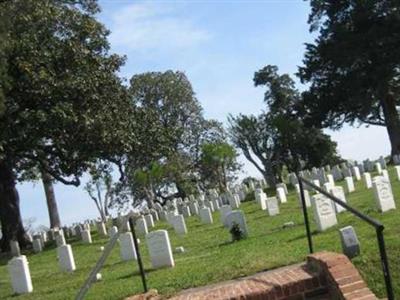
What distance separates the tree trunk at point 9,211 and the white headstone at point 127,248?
14.3 metres

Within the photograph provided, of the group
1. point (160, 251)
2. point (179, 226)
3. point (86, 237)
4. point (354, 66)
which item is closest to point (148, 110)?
point (86, 237)

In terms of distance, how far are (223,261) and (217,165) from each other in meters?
40.0

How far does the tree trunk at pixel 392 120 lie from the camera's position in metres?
48.5

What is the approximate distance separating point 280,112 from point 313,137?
372 centimetres

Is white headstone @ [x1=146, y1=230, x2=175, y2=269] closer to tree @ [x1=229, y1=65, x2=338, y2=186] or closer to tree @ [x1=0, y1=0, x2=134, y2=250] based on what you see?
tree @ [x1=0, y1=0, x2=134, y2=250]

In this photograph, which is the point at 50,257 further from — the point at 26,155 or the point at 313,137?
the point at 313,137

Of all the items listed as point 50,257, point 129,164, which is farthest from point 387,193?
point 129,164

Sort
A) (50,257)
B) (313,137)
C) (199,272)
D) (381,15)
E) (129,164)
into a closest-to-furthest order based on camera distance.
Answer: (199,272), (50,257), (129,164), (381,15), (313,137)

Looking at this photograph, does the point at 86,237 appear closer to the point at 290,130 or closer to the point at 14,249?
the point at 14,249

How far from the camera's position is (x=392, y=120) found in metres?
48.8

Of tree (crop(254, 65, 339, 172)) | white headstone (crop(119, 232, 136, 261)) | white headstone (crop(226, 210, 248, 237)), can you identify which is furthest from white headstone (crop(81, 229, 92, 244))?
tree (crop(254, 65, 339, 172))

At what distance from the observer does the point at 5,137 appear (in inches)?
987

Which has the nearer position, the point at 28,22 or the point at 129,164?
the point at 28,22

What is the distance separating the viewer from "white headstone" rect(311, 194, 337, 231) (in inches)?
571
